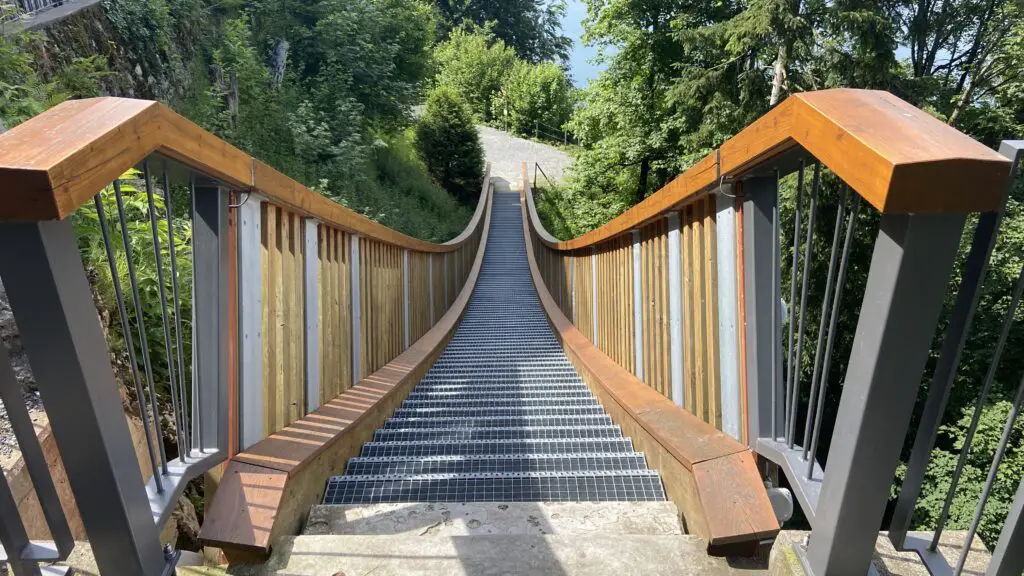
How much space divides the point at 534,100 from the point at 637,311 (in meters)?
36.4

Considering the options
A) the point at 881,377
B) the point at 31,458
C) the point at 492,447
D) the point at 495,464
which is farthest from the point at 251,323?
the point at 881,377

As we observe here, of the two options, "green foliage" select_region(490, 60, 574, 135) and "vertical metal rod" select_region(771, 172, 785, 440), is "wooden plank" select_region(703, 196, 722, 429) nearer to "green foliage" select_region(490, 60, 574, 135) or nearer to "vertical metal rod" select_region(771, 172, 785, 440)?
"vertical metal rod" select_region(771, 172, 785, 440)

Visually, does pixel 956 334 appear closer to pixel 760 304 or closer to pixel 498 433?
pixel 760 304

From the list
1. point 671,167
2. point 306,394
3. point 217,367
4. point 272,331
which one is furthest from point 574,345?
point 671,167

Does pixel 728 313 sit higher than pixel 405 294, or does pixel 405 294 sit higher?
pixel 728 313

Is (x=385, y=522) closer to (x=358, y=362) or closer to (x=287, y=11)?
(x=358, y=362)

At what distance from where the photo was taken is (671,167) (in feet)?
54.0

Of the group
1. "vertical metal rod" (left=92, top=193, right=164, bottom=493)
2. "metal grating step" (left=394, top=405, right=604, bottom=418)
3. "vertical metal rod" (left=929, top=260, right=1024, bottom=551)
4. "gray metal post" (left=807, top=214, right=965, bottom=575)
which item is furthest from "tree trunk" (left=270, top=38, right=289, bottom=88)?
"vertical metal rod" (left=929, top=260, right=1024, bottom=551)

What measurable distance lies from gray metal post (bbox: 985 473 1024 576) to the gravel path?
2869cm

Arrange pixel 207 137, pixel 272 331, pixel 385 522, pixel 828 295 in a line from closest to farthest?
pixel 828 295, pixel 207 137, pixel 385 522, pixel 272 331

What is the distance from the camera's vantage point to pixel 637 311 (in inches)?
168

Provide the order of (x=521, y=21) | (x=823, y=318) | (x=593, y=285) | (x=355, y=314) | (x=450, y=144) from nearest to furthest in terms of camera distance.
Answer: (x=823, y=318), (x=355, y=314), (x=593, y=285), (x=450, y=144), (x=521, y=21)

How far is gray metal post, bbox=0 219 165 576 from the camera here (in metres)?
1.16

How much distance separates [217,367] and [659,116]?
16.9 m
